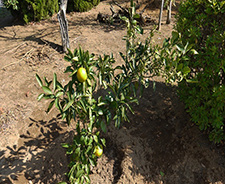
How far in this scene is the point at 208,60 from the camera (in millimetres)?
2637

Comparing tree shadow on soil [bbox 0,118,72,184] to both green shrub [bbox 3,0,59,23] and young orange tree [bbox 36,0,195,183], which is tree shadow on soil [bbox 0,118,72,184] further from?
green shrub [bbox 3,0,59,23]

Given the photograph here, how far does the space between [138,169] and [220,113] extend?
1.40 m

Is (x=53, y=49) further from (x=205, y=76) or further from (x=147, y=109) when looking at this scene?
(x=205, y=76)

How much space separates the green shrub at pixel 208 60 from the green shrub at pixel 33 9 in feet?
20.5

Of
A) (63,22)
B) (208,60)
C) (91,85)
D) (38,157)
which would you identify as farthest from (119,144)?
(63,22)

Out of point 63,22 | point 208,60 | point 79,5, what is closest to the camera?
point 208,60

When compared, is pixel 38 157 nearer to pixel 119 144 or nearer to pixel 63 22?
pixel 119 144

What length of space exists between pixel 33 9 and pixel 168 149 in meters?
7.07

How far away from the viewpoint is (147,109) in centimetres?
399

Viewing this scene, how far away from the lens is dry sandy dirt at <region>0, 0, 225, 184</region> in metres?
3.02

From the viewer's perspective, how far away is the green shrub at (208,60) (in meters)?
2.54

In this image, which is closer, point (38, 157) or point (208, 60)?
point (208, 60)

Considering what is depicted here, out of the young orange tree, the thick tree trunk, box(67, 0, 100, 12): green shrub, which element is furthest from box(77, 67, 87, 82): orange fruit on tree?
box(67, 0, 100, 12): green shrub

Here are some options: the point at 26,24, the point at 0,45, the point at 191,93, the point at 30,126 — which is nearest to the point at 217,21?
the point at 191,93
